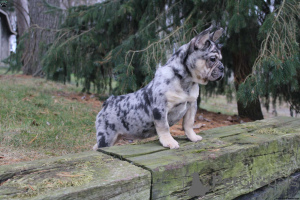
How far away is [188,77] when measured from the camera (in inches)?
103

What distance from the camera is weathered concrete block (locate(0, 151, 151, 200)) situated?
160cm

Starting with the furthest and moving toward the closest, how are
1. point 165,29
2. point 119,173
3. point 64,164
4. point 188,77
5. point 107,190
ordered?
point 165,29 → point 188,77 → point 64,164 → point 119,173 → point 107,190

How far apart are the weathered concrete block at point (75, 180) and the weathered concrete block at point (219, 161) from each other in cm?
16

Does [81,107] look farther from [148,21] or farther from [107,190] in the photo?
[107,190]

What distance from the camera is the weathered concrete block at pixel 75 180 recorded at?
5.24 ft

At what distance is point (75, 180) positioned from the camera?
5.71 ft

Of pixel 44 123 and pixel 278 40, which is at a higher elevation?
pixel 278 40

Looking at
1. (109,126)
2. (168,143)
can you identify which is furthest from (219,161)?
(109,126)

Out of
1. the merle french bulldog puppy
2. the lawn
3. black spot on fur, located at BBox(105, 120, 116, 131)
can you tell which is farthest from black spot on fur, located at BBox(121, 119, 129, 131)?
the lawn

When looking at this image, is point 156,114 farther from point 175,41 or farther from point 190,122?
point 175,41

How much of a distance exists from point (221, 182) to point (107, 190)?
1116 millimetres

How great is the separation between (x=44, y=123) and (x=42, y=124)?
0.06m

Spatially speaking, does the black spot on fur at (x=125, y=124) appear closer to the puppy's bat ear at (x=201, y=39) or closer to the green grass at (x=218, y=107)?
the puppy's bat ear at (x=201, y=39)

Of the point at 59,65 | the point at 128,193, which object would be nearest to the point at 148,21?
the point at 59,65
